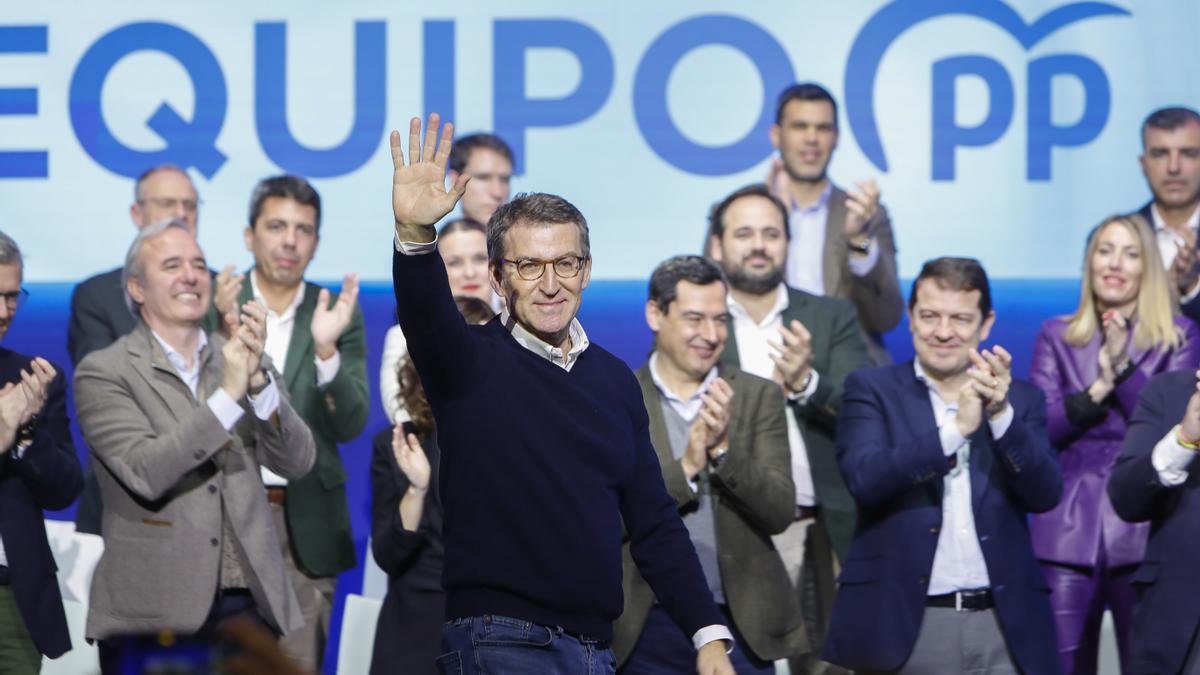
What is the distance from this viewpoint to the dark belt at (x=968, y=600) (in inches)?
183

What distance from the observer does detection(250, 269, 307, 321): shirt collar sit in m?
5.81

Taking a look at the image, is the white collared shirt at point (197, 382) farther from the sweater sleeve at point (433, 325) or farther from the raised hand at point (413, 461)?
the sweater sleeve at point (433, 325)

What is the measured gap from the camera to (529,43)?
23.1ft

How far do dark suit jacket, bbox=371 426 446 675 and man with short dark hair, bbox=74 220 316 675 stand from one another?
296 millimetres

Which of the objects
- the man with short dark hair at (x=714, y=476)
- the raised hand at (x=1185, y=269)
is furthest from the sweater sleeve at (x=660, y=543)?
the raised hand at (x=1185, y=269)

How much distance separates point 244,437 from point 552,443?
1.89 m

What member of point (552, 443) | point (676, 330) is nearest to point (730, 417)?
point (676, 330)

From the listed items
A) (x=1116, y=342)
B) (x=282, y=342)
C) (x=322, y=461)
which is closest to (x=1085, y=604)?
(x=1116, y=342)

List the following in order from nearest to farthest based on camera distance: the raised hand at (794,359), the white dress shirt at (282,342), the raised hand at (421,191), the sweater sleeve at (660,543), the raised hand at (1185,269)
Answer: the raised hand at (421,191)
the sweater sleeve at (660,543)
the raised hand at (794,359)
the white dress shirt at (282,342)
the raised hand at (1185,269)

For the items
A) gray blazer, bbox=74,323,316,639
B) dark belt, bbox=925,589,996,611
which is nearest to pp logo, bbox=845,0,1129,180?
dark belt, bbox=925,589,996,611

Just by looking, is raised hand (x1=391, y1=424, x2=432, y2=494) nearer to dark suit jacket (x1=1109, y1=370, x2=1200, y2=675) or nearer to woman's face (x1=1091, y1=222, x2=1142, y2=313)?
dark suit jacket (x1=1109, y1=370, x2=1200, y2=675)

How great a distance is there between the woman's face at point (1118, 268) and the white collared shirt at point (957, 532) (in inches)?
42.7

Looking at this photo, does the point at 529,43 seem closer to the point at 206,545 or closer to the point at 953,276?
the point at 953,276

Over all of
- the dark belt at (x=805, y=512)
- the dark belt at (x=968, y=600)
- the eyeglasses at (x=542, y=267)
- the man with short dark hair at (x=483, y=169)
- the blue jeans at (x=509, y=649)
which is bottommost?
the dark belt at (x=968, y=600)
